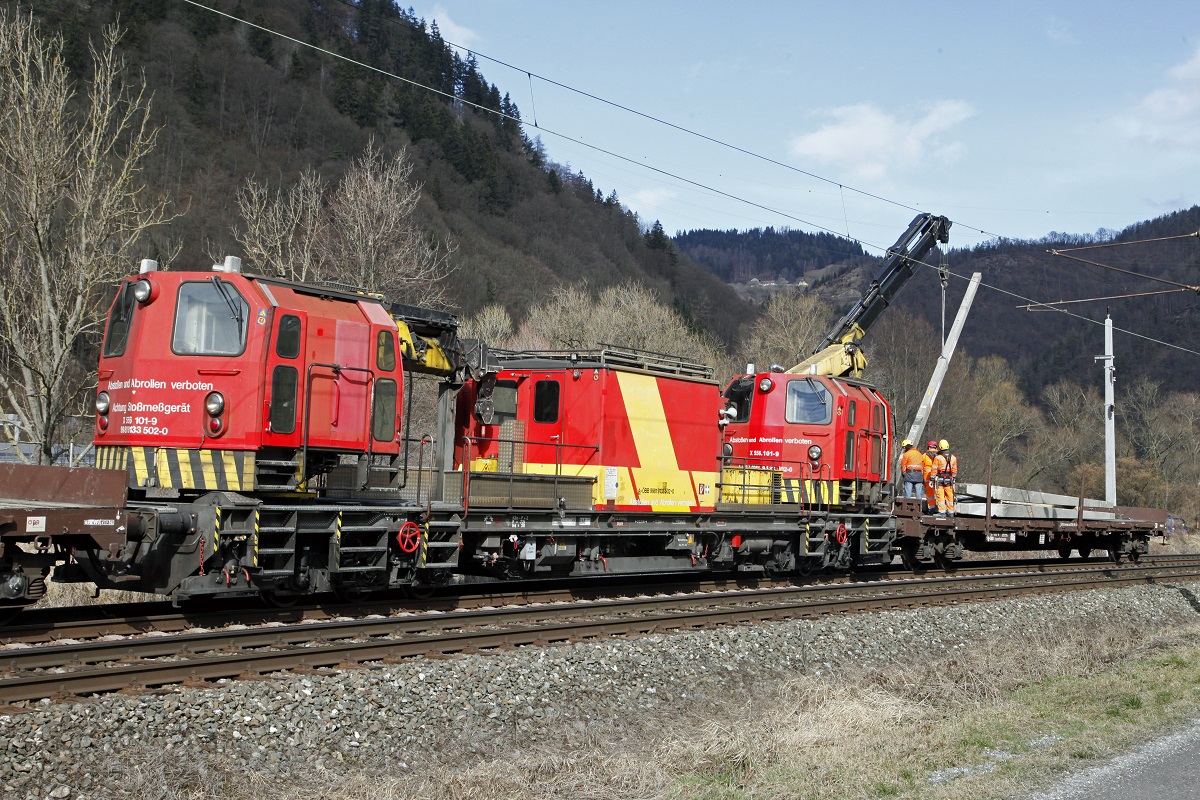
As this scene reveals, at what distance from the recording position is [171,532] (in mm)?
9555

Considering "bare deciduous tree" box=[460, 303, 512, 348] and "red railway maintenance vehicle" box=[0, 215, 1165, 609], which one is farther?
"bare deciduous tree" box=[460, 303, 512, 348]

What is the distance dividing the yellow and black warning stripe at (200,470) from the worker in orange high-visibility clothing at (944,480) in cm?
1422

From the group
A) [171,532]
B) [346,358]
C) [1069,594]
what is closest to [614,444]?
[346,358]

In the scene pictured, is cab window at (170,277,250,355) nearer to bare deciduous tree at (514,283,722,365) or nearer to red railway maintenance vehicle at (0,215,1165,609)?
red railway maintenance vehicle at (0,215,1165,609)

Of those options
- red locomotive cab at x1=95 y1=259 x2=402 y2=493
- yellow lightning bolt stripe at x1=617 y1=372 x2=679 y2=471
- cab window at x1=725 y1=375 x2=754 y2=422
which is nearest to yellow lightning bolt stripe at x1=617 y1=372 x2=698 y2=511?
yellow lightning bolt stripe at x1=617 y1=372 x2=679 y2=471

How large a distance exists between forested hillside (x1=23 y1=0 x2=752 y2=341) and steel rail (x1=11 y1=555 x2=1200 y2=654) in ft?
158

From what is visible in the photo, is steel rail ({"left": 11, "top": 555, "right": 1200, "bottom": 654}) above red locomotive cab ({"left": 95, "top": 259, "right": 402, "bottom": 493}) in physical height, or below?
below

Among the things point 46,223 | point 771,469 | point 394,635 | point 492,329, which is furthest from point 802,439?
point 492,329

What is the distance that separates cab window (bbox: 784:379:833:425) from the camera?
18516 mm

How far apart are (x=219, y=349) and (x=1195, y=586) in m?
20.5

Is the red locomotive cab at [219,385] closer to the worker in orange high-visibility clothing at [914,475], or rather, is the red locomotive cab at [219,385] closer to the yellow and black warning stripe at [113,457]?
the yellow and black warning stripe at [113,457]

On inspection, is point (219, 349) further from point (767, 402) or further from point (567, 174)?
point (567, 174)

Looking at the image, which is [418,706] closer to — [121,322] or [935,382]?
[121,322]

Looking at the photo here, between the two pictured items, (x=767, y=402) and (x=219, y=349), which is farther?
(x=767, y=402)
